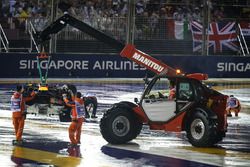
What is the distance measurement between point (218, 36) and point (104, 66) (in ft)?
16.8

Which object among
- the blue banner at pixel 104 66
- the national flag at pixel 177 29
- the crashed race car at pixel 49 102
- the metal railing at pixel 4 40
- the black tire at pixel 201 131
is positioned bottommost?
the black tire at pixel 201 131

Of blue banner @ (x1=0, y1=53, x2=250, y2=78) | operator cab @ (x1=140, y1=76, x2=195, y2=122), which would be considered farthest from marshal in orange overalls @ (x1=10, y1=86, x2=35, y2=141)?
blue banner @ (x1=0, y1=53, x2=250, y2=78)

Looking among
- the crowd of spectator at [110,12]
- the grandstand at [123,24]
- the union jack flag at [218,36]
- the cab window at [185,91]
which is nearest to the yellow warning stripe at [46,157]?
the cab window at [185,91]

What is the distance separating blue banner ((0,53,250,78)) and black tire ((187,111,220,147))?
14.8m

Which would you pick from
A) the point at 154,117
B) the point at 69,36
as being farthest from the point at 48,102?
the point at 69,36

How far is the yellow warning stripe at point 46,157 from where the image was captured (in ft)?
47.1

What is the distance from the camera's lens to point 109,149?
16.1m

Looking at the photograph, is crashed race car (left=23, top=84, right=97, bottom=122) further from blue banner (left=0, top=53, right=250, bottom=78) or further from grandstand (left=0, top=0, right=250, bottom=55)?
grandstand (left=0, top=0, right=250, bottom=55)

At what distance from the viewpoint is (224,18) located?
32.9m

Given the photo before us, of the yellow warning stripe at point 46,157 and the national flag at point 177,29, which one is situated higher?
the national flag at point 177,29

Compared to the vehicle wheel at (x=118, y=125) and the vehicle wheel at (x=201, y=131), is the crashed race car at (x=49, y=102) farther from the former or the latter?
the vehicle wheel at (x=201, y=131)

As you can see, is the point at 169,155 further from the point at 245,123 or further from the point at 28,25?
the point at 28,25

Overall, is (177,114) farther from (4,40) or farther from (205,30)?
(4,40)

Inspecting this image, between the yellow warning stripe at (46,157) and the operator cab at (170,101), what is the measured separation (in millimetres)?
2562
